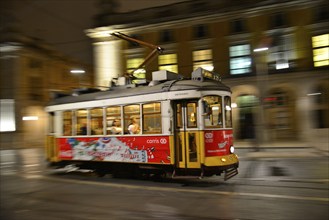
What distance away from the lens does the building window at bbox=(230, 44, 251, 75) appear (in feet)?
90.8

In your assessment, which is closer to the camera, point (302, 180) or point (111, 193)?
point (111, 193)

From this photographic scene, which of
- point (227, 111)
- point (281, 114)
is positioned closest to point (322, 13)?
point (281, 114)

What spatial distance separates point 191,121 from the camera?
1034cm

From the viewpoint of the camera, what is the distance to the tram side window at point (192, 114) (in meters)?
10.3

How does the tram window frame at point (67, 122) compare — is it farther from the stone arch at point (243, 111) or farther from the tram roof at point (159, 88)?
the stone arch at point (243, 111)

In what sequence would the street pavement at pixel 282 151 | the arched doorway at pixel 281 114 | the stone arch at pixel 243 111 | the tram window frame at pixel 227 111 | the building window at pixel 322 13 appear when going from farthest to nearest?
1. the stone arch at pixel 243 111
2. the arched doorway at pixel 281 114
3. the building window at pixel 322 13
4. the street pavement at pixel 282 151
5. the tram window frame at pixel 227 111

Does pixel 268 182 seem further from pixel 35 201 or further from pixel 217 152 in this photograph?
pixel 35 201

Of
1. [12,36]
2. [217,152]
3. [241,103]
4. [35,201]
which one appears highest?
[12,36]

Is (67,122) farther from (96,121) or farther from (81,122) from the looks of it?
(96,121)

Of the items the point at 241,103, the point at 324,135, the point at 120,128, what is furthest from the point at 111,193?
the point at 241,103

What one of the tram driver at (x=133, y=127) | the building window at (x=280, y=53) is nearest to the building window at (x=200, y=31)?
the building window at (x=280, y=53)

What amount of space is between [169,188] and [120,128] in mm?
2945

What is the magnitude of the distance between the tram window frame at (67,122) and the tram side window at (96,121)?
1247 millimetres

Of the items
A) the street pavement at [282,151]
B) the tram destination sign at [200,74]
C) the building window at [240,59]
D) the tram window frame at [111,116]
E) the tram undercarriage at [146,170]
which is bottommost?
the street pavement at [282,151]
